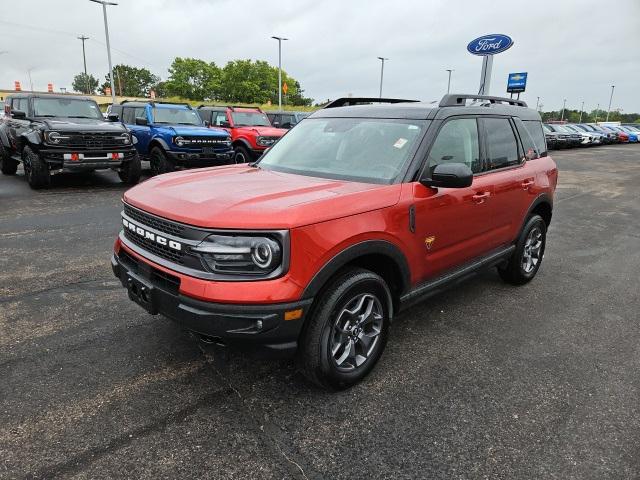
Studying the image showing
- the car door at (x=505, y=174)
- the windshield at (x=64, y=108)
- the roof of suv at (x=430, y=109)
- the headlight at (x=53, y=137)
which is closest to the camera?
the roof of suv at (x=430, y=109)

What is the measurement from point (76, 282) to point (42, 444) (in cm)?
248

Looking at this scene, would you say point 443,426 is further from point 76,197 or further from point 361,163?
point 76,197

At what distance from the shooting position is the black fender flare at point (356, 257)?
2.51 meters

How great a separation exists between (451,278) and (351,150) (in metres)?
1.27

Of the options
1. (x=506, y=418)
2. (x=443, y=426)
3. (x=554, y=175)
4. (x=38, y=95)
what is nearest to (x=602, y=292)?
(x=554, y=175)

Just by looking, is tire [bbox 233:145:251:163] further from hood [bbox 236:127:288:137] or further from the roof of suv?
the roof of suv

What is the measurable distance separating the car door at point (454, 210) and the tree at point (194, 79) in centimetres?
8174

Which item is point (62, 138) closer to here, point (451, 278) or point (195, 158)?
point (195, 158)

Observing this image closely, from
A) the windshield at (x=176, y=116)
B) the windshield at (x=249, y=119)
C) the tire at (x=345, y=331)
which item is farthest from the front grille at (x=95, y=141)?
the tire at (x=345, y=331)

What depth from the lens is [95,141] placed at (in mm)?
9562

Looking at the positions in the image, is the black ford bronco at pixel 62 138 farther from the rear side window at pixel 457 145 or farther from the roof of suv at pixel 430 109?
the rear side window at pixel 457 145

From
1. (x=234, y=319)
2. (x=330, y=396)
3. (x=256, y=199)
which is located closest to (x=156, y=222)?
(x=256, y=199)

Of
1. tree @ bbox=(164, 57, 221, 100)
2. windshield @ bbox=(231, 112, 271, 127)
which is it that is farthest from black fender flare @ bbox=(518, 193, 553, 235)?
tree @ bbox=(164, 57, 221, 100)

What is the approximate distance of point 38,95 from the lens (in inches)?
405
